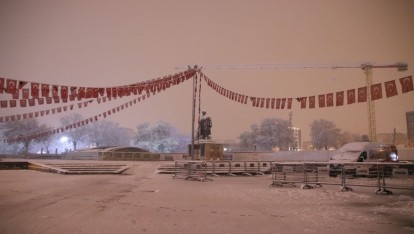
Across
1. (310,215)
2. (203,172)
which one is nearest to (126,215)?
(310,215)

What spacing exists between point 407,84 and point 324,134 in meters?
80.2

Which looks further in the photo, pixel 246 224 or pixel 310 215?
pixel 310 215

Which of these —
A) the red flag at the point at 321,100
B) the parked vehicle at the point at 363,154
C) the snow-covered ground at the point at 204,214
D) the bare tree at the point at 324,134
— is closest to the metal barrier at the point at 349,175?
the parked vehicle at the point at 363,154

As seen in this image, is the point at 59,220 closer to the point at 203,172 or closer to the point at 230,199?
the point at 230,199


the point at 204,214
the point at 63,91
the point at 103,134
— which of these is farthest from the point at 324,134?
the point at 204,214

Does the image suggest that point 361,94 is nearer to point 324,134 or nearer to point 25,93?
point 25,93

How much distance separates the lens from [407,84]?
1841 centimetres

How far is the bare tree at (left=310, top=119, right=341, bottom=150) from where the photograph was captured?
94938mm

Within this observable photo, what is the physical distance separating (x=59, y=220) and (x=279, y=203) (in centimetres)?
629

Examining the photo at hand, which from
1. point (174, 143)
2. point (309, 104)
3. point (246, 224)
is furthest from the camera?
point (174, 143)

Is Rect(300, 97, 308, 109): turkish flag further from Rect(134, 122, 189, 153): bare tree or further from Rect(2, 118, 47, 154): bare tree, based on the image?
Rect(2, 118, 47, 154): bare tree

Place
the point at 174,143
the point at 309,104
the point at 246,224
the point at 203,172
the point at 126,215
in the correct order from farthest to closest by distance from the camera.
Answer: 1. the point at 174,143
2. the point at 309,104
3. the point at 203,172
4. the point at 126,215
5. the point at 246,224

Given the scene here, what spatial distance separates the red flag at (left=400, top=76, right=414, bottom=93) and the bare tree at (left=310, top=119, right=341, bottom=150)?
79.9 metres

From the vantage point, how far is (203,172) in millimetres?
21406
